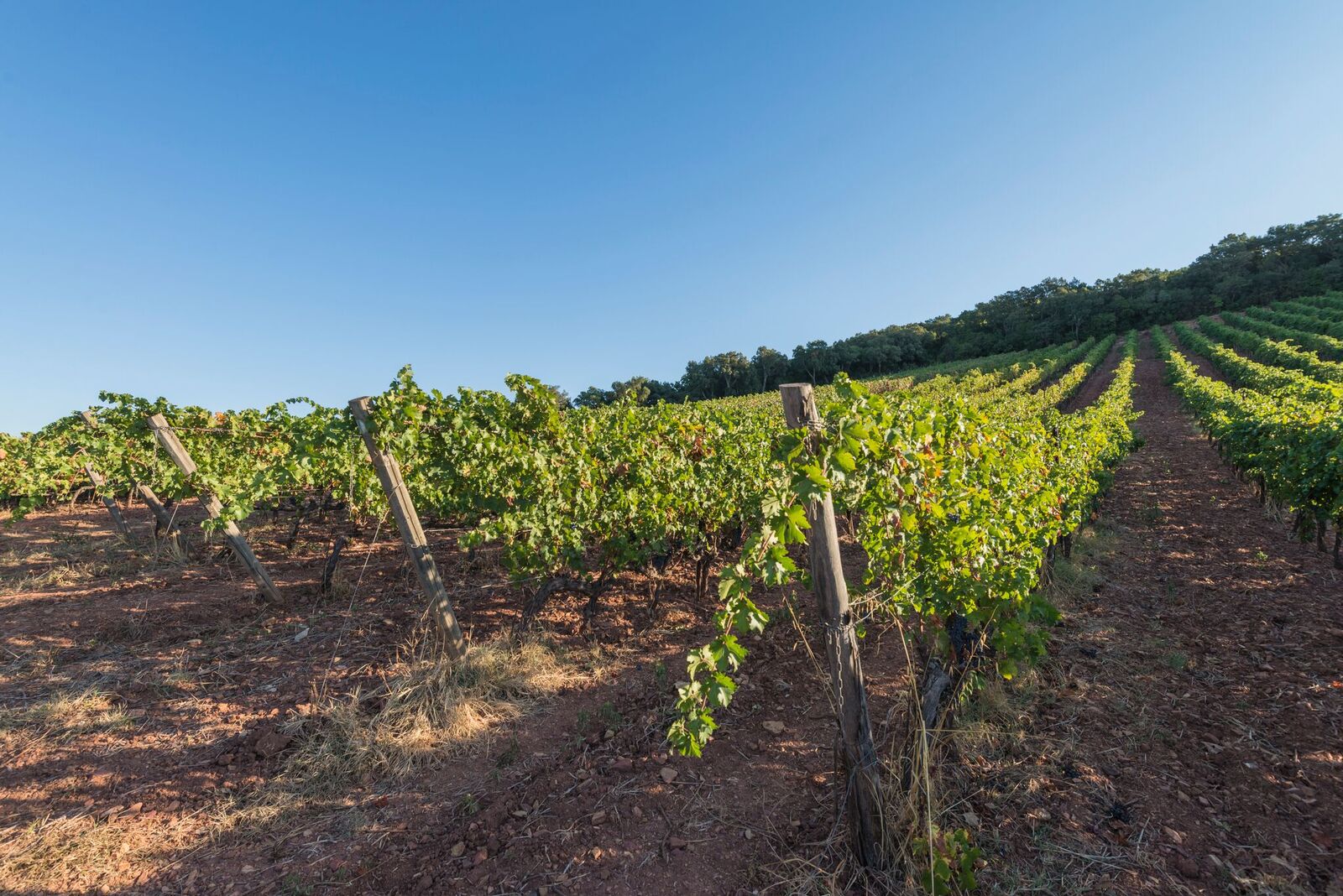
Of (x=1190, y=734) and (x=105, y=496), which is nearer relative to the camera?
(x=1190, y=734)

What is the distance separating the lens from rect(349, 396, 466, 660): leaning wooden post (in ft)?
15.7

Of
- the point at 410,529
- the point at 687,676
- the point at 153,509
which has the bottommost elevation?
the point at 687,676

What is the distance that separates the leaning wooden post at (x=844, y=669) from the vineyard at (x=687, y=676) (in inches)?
0.9

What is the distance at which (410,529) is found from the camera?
16.7 feet

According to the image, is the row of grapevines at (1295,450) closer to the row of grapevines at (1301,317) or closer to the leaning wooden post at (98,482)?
the leaning wooden post at (98,482)

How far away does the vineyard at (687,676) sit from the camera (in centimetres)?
290

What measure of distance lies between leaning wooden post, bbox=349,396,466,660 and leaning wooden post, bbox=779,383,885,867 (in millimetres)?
4082

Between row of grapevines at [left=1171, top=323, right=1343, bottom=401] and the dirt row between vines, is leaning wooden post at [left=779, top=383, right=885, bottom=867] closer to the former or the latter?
the dirt row between vines

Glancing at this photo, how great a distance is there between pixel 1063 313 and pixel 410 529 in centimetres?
9211

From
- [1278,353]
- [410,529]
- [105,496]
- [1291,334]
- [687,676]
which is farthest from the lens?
[1291,334]

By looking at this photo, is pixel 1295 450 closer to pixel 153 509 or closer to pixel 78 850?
pixel 78 850

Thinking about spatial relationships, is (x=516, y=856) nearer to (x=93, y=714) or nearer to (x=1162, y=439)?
(x=93, y=714)

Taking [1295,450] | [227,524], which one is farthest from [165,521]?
[1295,450]

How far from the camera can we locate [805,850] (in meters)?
3.05
